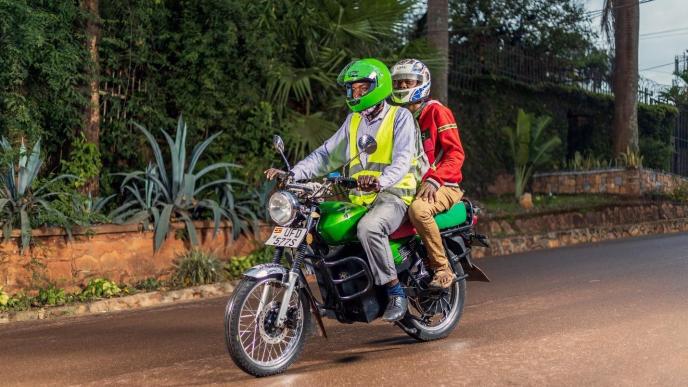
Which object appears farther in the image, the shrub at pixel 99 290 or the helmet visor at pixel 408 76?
the shrub at pixel 99 290

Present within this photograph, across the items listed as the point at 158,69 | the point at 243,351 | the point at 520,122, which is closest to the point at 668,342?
the point at 243,351

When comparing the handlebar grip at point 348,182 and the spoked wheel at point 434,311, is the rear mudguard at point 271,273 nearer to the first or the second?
the handlebar grip at point 348,182

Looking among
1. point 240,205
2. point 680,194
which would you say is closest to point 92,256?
point 240,205

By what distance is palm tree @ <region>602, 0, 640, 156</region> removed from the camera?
22.2m

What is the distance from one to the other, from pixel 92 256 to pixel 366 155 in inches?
189

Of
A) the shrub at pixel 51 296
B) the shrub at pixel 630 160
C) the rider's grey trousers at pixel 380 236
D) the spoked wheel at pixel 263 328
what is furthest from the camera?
the shrub at pixel 630 160

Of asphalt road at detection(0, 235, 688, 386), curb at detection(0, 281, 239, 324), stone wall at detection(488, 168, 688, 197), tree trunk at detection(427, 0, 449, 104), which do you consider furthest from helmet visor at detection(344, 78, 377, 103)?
stone wall at detection(488, 168, 688, 197)

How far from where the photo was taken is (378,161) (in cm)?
661

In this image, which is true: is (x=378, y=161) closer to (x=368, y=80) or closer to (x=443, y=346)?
(x=368, y=80)

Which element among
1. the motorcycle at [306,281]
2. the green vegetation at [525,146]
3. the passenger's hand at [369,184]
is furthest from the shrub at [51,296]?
the green vegetation at [525,146]

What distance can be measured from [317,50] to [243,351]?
9089 mm

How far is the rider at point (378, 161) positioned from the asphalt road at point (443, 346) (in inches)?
24.1

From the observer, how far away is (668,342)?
21.9ft

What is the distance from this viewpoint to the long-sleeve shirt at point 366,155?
6.38 m
